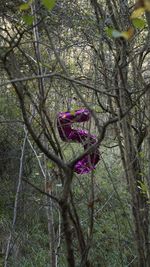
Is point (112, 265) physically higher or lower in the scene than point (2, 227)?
lower

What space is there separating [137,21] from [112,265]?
2.96 m

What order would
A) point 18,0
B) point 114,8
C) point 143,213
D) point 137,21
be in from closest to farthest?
point 137,21 → point 114,8 → point 143,213 → point 18,0

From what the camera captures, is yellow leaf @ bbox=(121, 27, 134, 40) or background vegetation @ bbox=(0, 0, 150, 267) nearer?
yellow leaf @ bbox=(121, 27, 134, 40)

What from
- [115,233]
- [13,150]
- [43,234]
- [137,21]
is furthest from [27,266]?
[137,21]

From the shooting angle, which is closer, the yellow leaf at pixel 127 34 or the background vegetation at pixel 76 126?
the yellow leaf at pixel 127 34

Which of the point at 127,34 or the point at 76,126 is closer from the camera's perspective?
the point at 127,34

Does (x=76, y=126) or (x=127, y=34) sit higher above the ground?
(x=76, y=126)

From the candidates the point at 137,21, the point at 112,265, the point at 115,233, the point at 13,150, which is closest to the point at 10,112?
the point at 13,150

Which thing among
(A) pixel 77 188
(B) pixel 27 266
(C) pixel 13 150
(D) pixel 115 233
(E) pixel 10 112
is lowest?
(B) pixel 27 266

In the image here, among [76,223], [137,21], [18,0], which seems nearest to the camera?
[137,21]

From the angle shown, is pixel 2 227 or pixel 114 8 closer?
pixel 114 8

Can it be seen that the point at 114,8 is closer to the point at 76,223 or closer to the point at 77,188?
the point at 76,223

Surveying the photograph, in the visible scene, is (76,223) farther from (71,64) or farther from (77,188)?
(77,188)

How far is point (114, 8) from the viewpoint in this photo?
2010 mm
